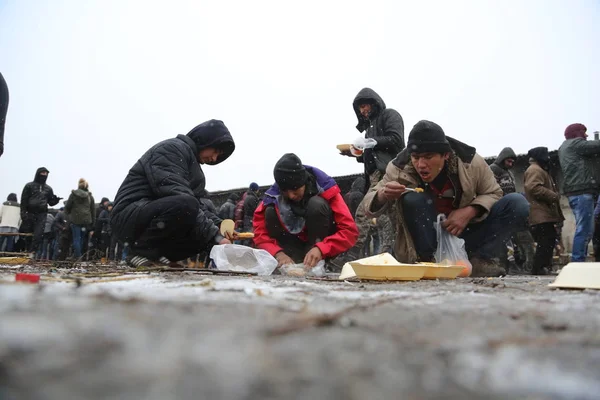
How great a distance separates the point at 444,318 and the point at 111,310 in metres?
0.42

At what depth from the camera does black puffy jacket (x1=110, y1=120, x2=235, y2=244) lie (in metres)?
2.52

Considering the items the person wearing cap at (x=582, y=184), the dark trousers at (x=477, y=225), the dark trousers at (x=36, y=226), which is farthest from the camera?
the dark trousers at (x=36, y=226)

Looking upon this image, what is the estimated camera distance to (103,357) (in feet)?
1.05

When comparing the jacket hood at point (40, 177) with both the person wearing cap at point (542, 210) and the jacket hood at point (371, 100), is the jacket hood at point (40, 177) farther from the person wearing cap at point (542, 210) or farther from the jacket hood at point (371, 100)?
the person wearing cap at point (542, 210)

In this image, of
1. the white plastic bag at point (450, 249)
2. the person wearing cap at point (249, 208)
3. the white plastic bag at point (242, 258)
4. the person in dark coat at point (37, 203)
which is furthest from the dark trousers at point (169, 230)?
the person in dark coat at point (37, 203)

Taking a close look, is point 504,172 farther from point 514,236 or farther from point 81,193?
point 81,193

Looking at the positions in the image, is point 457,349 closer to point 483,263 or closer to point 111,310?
point 111,310

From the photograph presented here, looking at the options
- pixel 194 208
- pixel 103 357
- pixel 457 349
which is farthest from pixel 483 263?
pixel 103 357

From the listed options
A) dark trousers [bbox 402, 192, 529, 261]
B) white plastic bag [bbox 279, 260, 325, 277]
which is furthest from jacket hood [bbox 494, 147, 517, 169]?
white plastic bag [bbox 279, 260, 325, 277]

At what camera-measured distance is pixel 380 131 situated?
139 inches

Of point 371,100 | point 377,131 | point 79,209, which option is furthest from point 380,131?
point 79,209

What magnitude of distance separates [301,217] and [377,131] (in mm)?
1054

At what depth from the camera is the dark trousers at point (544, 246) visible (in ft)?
12.6

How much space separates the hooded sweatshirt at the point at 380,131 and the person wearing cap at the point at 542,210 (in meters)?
1.45
